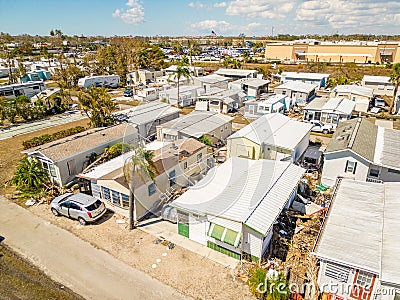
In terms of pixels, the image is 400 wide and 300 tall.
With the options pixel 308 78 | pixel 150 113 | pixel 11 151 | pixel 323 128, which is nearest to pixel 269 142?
pixel 323 128

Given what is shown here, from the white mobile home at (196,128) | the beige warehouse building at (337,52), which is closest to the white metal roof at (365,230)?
the white mobile home at (196,128)

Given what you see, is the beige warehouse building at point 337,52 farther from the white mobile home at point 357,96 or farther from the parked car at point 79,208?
the parked car at point 79,208

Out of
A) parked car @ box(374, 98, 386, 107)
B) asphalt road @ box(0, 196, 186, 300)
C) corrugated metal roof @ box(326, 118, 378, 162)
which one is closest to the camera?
asphalt road @ box(0, 196, 186, 300)

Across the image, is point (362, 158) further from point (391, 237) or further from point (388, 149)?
point (391, 237)

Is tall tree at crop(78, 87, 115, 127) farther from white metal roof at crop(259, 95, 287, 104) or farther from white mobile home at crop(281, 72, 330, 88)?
white mobile home at crop(281, 72, 330, 88)

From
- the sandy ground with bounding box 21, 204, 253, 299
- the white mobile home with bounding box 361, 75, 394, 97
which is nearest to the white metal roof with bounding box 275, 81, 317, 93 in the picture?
the white mobile home with bounding box 361, 75, 394, 97

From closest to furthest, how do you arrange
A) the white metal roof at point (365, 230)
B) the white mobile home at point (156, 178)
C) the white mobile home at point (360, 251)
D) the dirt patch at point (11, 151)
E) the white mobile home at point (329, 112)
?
the white mobile home at point (360, 251)
the white metal roof at point (365, 230)
the white mobile home at point (156, 178)
the dirt patch at point (11, 151)
the white mobile home at point (329, 112)
